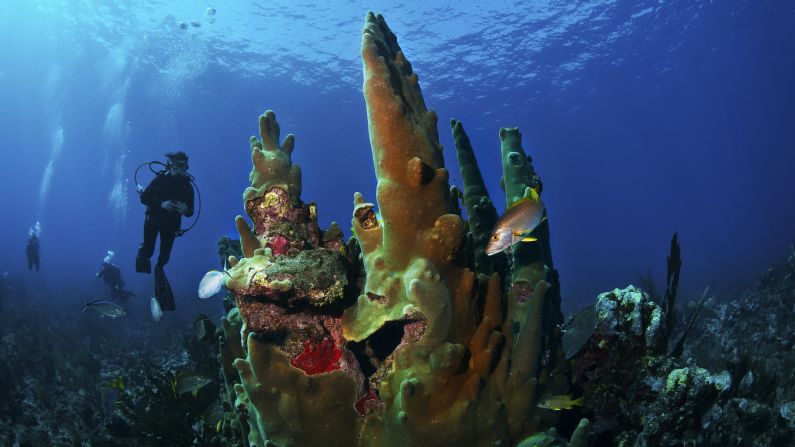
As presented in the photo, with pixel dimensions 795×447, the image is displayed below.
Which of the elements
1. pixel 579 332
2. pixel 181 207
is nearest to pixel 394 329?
pixel 579 332

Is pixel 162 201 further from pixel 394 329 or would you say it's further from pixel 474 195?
pixel 394 329

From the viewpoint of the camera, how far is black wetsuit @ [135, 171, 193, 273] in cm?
781

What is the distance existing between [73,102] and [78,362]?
182 feet

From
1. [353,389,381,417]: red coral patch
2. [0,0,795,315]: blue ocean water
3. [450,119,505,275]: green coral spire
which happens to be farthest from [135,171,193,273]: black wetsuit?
[353,389,381,417]: red coral patch

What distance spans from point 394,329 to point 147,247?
755 cm

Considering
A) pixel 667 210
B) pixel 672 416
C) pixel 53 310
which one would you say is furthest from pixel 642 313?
pixel 667 210

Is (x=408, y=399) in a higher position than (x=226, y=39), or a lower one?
lower

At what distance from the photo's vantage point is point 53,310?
18375 mm

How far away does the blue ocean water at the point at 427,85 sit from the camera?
2750cm

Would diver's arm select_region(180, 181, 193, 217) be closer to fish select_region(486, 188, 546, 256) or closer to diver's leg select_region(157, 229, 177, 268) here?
diver's leg select_region(157, 229, 177, 268)

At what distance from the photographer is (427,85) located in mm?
36062

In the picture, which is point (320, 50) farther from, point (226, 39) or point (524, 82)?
point (524, 82)

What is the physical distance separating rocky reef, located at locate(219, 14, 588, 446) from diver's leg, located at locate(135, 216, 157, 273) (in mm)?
6498

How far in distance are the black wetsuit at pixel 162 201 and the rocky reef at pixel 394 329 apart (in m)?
6.06
